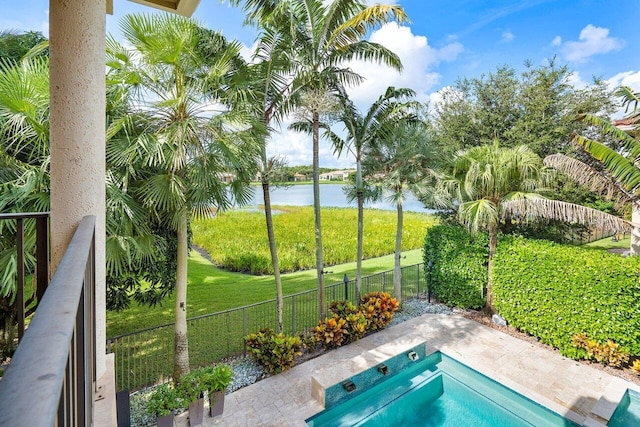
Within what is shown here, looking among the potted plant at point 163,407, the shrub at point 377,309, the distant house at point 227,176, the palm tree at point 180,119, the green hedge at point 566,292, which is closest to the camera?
the potted plant at point 163,407

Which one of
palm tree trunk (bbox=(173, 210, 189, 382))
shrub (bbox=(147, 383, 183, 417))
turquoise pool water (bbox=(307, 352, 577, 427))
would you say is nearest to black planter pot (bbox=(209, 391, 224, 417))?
shrub (bbox=(147, 383, 183, 417))

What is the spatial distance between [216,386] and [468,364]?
5257 mm

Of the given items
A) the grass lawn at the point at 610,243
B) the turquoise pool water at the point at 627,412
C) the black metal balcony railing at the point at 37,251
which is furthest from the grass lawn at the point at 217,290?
the grass lawn at the point at 610,243

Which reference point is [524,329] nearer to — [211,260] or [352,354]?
[352,354]

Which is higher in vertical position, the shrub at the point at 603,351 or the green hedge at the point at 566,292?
the green hedge at the point at 566,292

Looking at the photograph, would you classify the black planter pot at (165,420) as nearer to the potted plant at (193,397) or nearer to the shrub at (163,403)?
the shrub at (163,403)

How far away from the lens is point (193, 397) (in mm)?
5250

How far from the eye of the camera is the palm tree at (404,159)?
9148 millimetres

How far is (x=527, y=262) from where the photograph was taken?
26.4 ft

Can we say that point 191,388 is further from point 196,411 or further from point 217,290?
point 217,290

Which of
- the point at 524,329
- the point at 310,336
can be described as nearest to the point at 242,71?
the point at 310,336

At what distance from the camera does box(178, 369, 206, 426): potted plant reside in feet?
17.3

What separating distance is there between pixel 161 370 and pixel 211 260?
33.8 ft

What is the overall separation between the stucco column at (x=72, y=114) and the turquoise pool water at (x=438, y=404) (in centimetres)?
534
